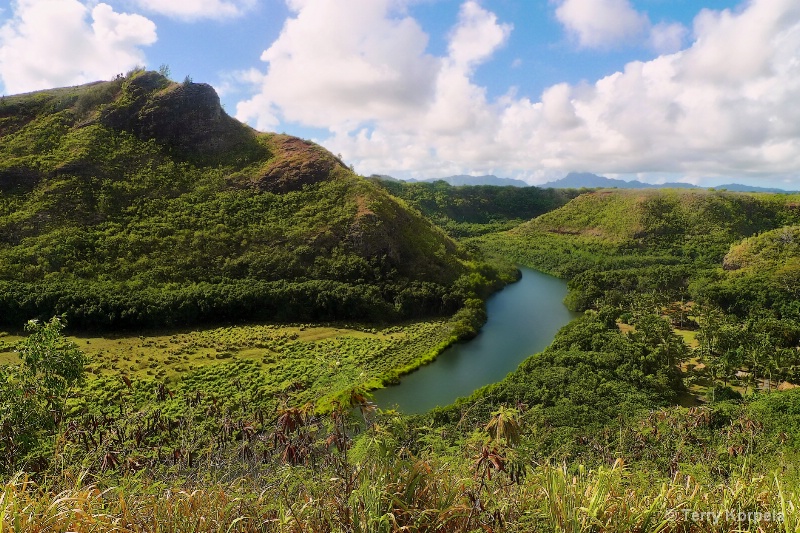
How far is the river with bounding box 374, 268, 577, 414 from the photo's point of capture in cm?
2764

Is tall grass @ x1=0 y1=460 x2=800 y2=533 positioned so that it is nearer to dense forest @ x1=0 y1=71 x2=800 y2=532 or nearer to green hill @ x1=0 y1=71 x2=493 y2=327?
dense forest @ x1=0 y1=71 x2=800 y2=532

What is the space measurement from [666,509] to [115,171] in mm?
61152

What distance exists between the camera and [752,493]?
4105 millimetres

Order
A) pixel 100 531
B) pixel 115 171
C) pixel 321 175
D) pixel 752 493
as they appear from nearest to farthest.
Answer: pixel 100 531, pixel 752 493, pixel 115 171, pixel 321 175

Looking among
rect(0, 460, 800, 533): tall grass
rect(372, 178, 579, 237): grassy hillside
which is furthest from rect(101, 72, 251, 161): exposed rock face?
rect(0, 460, 800, 533): tall grass

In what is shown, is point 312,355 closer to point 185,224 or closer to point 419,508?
point 185,224

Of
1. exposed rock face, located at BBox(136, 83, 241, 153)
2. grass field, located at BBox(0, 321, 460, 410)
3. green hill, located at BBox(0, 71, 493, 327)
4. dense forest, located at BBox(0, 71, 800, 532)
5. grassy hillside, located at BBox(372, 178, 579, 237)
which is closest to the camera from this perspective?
dense forest, located at BBox(0, 71, 800, 532)

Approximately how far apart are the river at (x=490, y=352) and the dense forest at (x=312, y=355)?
179cm

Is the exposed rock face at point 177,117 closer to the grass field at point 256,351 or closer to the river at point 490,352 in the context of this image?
the grass field at point 256,351

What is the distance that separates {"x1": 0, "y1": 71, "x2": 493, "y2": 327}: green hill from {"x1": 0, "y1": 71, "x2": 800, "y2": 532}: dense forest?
27cm

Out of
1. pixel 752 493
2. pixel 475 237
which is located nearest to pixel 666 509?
pixel 752 493

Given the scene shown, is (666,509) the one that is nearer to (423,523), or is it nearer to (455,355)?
(423,523)

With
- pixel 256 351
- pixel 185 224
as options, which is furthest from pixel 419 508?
pixel 185 224

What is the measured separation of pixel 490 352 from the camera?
3575cm
